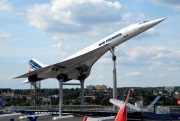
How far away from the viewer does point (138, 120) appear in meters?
31.6

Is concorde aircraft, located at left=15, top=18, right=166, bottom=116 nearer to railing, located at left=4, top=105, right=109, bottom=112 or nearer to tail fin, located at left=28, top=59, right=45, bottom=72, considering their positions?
tail fin, located at left=28, top=59, right=45, bottom=72


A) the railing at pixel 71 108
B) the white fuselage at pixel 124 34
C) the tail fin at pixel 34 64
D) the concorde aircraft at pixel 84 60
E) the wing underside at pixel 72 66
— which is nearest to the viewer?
the white fuselage at pixel 124 34

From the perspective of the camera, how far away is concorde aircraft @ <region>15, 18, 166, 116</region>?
3347 cm

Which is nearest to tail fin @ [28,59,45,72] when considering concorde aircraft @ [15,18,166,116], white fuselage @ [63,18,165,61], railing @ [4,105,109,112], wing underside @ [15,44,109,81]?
concorde aircraft @ [15,18,166,116]

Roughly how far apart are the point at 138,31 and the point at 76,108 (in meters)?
14.5

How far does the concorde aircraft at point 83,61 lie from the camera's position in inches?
1318

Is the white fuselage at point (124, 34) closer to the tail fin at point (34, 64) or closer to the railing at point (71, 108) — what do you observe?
the railing at point (71, 108)

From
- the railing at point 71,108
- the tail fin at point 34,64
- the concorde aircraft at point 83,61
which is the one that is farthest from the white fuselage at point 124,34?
the tail fin at point 34,64

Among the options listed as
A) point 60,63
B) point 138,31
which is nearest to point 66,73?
point 60,63

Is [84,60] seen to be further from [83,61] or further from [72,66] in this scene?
[72,66]

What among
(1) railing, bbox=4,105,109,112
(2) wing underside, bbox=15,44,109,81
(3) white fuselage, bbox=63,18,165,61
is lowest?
(1) railing, bbox=4,105,109,112

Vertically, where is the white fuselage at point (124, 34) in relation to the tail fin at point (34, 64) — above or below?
above

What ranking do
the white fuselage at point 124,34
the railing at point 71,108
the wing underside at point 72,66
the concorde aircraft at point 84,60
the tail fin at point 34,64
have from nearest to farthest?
the white fuselage at point 124,34, the concorde aircraft at point 84,60, the wing underside at point 72,66, the railing at point 71,108, the tail fin at point 34,64

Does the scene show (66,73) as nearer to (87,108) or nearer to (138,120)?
(87,108)
